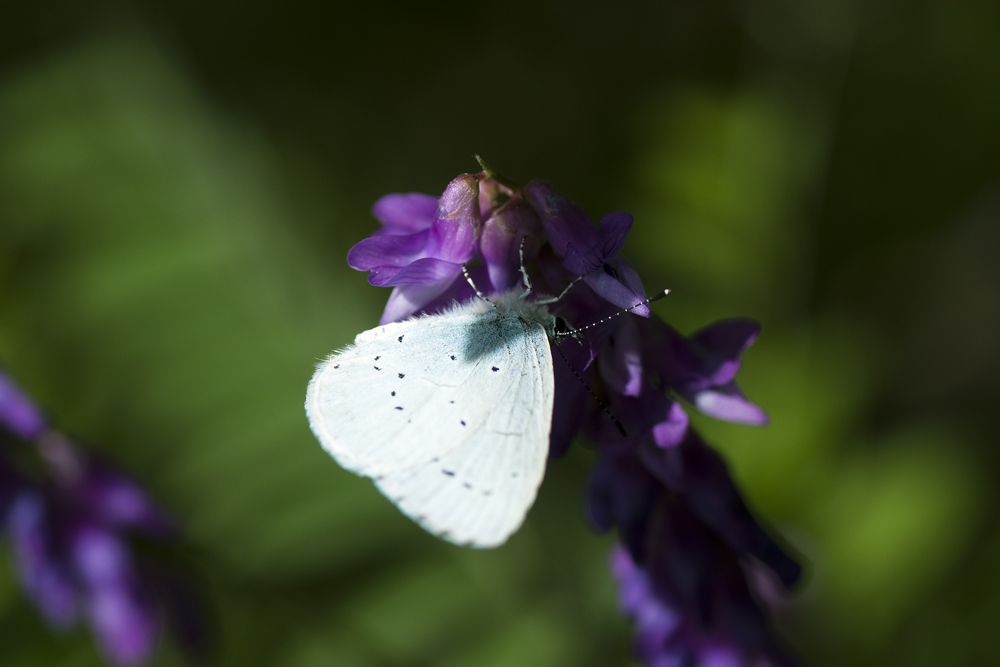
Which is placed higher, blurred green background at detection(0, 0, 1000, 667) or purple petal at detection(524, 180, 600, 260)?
purple petal at detection(524, 180, 600, 260)

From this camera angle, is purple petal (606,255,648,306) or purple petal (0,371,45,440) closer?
purple petal (606,255,648,306)

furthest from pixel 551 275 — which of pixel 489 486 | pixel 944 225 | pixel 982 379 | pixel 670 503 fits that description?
pixel 982 379

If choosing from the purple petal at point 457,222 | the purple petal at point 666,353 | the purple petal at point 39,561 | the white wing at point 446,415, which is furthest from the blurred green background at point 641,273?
the purple petal at point 457,222

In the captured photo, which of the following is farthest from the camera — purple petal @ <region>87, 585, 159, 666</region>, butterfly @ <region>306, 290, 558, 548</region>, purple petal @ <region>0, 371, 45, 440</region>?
purple petal @ <region>87, 585, 159, 666</region>

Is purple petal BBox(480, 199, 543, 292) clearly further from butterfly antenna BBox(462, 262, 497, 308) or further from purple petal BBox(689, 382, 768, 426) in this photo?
purple petal BBox(689, 382, 768, 426)

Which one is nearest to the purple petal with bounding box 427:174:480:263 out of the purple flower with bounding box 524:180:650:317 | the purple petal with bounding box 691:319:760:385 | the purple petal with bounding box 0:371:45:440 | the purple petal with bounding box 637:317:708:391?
the purple flower with bounding box 524:180:650:317

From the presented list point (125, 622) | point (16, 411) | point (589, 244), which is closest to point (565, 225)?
point (589, 244)

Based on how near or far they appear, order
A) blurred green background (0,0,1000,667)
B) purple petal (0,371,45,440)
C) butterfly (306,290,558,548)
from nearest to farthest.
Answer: butterfly (306,290,558,548) < purple petal (0,371,45,440) < blurred green background (0,0,1000,667)

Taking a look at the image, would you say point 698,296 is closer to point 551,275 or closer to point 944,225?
point 944,225
